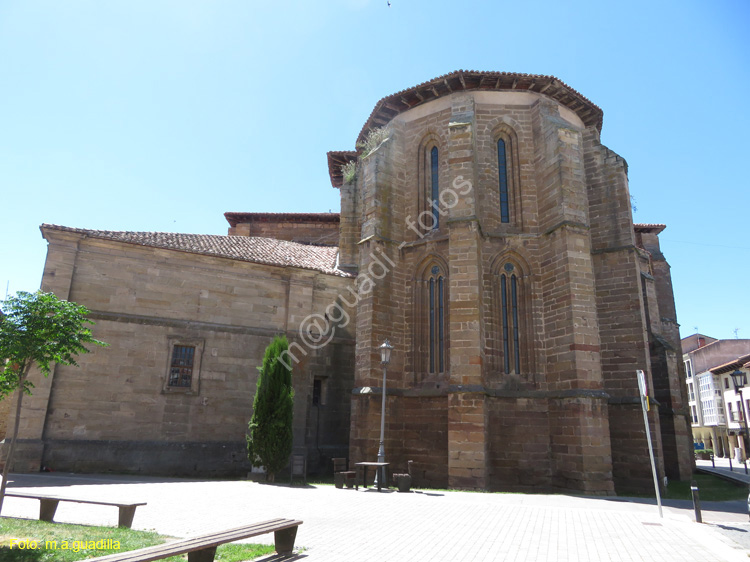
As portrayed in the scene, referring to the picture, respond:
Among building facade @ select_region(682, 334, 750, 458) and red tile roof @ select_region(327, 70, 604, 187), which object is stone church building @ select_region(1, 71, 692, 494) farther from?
building facade @ select_region(682, 334, 750, 458)

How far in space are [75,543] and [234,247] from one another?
1528 centimetres

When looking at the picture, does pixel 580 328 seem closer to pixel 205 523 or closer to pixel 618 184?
pixel 618 184

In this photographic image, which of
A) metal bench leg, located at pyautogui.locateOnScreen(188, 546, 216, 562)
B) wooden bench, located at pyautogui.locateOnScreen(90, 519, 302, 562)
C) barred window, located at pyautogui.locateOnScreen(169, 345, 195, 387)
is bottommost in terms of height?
metal bench leg, located at pyautogui.locateOnScreen(188, 546, 216, 562)

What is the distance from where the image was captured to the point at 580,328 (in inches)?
586

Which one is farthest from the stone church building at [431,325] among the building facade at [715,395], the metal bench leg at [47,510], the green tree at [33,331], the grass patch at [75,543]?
the building facade at [715,395]

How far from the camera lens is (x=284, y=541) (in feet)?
19.6

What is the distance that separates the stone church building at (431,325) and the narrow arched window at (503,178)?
2.3 inches

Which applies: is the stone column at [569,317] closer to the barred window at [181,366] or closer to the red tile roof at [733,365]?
the barred window at [181,366]

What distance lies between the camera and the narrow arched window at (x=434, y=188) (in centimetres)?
1823

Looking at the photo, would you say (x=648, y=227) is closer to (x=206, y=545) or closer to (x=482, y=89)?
(x=482, y=89)

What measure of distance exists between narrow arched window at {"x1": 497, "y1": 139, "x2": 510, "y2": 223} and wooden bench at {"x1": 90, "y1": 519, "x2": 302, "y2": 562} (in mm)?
14102

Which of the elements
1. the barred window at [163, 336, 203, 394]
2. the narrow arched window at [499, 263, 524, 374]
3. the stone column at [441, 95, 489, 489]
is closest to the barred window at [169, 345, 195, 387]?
the barred window at [163, 336, 203, 394]

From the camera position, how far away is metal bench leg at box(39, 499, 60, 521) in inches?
298

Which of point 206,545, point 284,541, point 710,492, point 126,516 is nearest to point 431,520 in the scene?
point 284,541
